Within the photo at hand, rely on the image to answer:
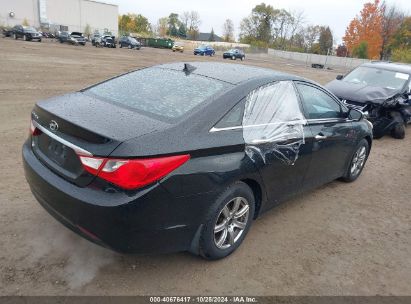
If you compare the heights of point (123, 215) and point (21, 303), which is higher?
point (123, 215)

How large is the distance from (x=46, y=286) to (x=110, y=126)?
131cm

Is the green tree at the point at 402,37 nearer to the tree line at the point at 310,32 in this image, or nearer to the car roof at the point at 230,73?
the tree line at the point at 310,32

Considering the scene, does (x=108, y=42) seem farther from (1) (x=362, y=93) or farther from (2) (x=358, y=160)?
(2) (x=358, y=160)

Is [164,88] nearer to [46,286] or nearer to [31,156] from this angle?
[31,156]

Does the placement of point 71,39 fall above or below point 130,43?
above

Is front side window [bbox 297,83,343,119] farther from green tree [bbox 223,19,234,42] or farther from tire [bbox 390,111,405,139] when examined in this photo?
green tree [bbox 223,19,234,42]

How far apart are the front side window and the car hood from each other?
3.88 metres

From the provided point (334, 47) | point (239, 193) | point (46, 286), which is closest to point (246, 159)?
point (239, 193)

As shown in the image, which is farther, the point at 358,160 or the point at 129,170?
the point at 358,160

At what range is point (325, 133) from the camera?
166 inches

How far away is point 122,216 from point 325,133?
268 cm

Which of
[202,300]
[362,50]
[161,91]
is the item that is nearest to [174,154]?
[161,91]

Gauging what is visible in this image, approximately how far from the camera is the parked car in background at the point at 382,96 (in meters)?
7.98

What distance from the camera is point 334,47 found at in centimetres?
8838
